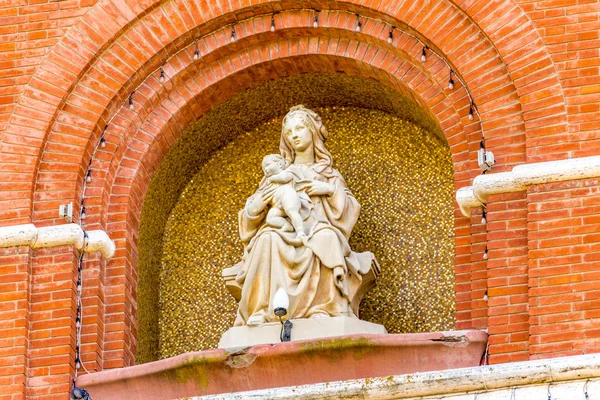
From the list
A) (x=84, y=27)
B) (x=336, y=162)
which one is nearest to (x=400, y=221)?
(x=336, y=162)

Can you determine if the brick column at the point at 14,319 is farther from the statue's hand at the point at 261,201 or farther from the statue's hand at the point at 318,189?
the statue's hand at the point at 318,189

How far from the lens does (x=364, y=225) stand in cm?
1548

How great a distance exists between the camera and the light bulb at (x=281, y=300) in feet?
44.1

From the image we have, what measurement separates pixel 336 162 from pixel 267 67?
3.24ft

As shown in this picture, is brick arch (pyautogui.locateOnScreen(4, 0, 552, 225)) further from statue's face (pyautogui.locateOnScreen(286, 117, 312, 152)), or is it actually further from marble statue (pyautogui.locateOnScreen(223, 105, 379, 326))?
marble statue (pyautogui.locateOnScreen(223, 105, 379, 326))

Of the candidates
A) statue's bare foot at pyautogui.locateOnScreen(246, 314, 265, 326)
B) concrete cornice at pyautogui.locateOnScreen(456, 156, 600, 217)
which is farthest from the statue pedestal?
concrete cornice at pyautogui.locateOnScreen(456, 156, 600, 217)

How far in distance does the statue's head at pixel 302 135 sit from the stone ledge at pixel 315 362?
2.26 meters

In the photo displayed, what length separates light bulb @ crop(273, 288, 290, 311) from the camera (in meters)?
13.5

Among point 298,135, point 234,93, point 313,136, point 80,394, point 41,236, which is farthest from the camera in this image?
point 234,93

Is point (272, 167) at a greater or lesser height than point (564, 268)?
greater

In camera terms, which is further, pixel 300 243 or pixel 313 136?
pixel 313 136

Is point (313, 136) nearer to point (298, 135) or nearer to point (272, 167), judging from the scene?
point (298, 135)

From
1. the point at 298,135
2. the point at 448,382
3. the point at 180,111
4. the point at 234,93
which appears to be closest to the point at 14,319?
the point at 180,111

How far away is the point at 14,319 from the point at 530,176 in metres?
3.90
